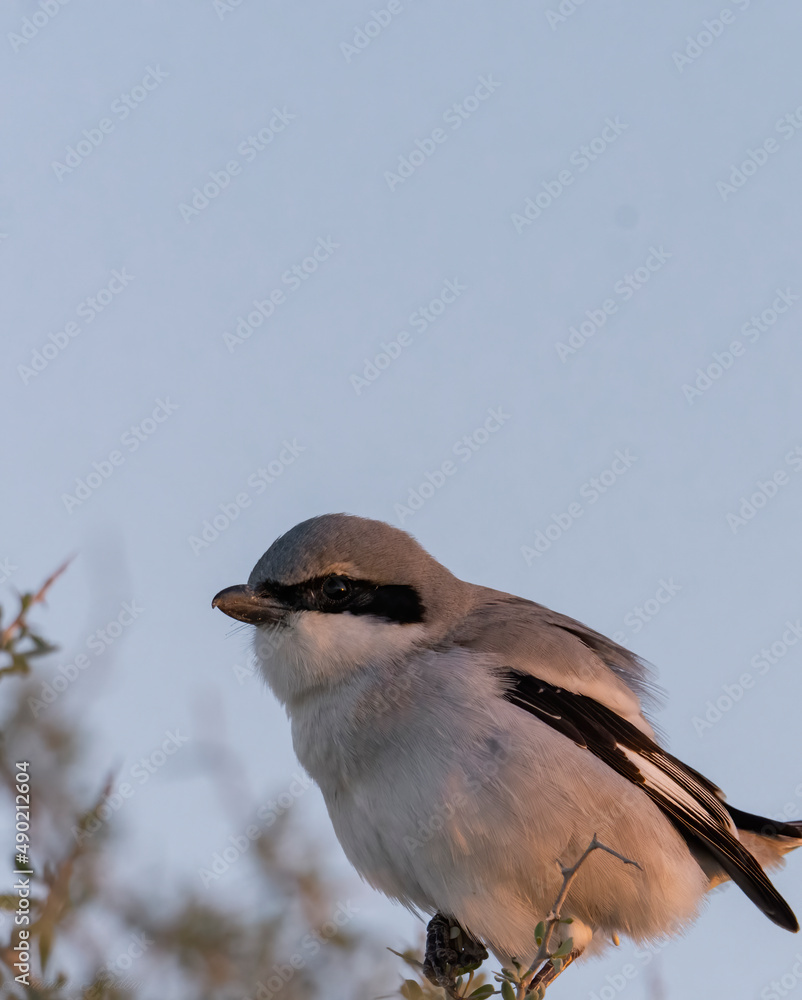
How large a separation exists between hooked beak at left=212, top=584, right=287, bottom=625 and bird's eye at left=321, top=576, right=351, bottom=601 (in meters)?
0.20

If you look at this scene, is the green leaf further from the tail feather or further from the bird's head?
the tail feather

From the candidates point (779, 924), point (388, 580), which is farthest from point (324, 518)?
point (779, 924)

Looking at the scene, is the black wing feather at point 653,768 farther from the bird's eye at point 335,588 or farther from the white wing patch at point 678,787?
the bird's eye at point 335,588

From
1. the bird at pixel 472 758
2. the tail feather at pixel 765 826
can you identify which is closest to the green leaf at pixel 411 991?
the bird at pixel 472 758

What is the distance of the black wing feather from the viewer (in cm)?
446

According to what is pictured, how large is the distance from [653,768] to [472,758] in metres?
1.05

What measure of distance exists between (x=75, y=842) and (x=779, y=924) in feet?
11.4

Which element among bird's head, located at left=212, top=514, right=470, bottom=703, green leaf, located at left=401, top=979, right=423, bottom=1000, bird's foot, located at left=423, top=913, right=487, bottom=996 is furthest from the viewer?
bird's head, located at left=212, top=514, right=470, bottom=703

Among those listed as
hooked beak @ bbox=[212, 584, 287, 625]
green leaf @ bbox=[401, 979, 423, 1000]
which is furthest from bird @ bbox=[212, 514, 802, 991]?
green leaf @ bbox=[401, 979, 423, 1000]

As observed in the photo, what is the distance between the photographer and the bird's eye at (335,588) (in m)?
4.61

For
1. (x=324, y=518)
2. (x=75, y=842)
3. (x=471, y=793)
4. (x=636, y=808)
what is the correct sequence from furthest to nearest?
(x=324, y=518) < (x=636, y=808) < (x=471, y=793) < (x=75, y=842)

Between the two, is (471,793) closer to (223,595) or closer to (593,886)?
(593,886)

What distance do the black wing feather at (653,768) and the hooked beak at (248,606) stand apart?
1.03 meters

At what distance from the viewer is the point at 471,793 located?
3.97 metres
